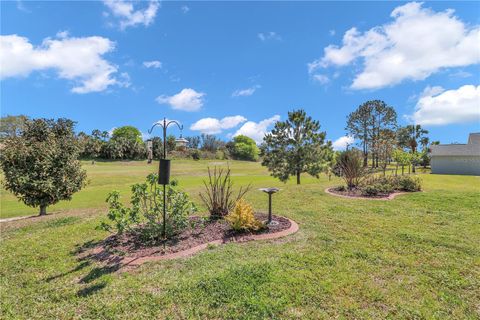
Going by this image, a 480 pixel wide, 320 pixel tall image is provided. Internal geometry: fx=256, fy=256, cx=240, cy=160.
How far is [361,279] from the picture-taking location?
3.90 meters

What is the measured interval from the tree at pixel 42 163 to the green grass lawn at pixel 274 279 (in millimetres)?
2948

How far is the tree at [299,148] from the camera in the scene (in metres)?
21.9

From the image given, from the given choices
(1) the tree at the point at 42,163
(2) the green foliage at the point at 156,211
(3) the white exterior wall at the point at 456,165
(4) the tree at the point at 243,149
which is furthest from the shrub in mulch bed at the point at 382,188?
(4) the tree at the point at 243,149

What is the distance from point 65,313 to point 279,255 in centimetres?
330

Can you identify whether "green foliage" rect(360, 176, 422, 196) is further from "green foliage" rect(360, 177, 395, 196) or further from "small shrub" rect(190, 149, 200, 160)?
"small shrub" rect(190, 149, 200, 160)

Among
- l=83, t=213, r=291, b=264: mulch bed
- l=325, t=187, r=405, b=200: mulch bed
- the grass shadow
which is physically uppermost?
l=325, t=187, r=405, b=200: mulch bed

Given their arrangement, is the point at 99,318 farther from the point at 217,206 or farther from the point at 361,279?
the point at 217,206

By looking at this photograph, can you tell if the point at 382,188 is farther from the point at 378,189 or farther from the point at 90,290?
the point at 90,290

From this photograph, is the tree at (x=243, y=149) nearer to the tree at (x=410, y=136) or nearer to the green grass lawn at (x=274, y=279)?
the tree at (x=410, y=136)

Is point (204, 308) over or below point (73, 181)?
below

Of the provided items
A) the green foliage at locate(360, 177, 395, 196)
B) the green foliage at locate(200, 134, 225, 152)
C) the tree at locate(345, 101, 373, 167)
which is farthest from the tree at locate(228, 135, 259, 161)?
the green foliage at locate(360, 177, 395, 196)

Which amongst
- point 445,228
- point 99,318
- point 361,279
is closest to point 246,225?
point 361,279

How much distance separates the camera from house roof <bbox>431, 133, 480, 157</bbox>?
1139 inches

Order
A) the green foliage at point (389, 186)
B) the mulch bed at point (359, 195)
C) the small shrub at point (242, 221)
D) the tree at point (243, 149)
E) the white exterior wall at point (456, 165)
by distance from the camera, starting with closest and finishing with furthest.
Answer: the small shrub at point (242, 221), the mulch bed at point (359, 195), the green foliage at point (389, 186), the white exterior wall at point (456, 165), the tree at point (243, 149)
